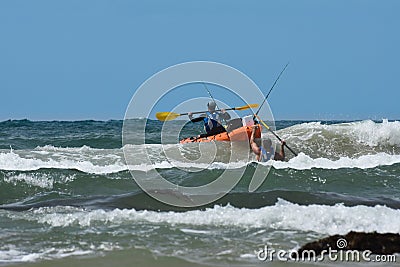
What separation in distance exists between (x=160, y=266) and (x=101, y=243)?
1010 millimetres

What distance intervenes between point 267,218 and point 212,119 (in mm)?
8810

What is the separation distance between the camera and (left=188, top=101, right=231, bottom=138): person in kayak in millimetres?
14859

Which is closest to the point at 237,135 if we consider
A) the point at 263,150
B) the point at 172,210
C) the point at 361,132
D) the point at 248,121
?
the point at 248,121

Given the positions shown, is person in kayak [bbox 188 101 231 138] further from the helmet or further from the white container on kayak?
the white container on kayak

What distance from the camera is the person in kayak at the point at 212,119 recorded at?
14859mm

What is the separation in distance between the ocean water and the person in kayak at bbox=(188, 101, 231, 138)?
0.60m

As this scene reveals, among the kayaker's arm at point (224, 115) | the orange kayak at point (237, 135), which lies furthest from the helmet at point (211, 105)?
the orange kayak at point (237, 135)

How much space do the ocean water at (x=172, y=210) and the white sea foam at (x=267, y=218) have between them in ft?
0.04

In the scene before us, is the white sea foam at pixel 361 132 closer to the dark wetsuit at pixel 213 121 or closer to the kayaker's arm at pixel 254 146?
the dark wetsuit at pixel 213 121

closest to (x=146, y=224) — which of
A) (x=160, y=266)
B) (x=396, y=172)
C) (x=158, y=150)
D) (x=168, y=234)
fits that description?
(x=168, y=234)

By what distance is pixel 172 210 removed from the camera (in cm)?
751

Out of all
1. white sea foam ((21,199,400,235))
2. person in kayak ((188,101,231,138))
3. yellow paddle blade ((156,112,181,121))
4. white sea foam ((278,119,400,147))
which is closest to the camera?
white sea foam ((21,199,400,235))

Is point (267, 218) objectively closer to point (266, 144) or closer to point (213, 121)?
point (266, 144)

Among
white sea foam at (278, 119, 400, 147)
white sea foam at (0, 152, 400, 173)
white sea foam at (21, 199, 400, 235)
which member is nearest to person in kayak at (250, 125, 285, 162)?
white sea foam at (0, 152, 400, 173)
